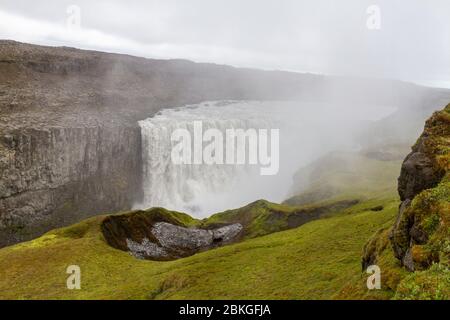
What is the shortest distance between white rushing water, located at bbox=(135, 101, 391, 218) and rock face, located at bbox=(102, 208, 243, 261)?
48.8 m

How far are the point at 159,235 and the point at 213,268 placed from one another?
26290 mm

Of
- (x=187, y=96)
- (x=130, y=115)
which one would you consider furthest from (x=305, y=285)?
(x=187, y=96)

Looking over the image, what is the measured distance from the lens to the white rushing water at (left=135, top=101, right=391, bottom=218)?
126750 mm

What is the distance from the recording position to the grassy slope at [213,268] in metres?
33.7

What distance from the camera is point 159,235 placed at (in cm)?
6462

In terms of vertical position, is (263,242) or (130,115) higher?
(130,115)

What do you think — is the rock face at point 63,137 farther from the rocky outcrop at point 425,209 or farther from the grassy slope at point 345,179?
the rocky outcrop at point 425,209

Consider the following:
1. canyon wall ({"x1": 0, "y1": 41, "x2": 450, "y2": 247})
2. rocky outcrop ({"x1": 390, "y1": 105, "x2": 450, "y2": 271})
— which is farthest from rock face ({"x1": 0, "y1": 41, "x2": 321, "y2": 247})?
rocky outcrop ({"x1": 390, "y1": 105, "x2": 450, "y2": 271})

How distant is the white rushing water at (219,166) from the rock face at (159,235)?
48.8m

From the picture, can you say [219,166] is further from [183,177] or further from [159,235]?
[159,235]

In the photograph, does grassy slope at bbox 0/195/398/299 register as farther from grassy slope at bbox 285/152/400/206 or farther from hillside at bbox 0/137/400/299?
grassy slope at bbox 285/152/400/206

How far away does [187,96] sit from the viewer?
191 meters
